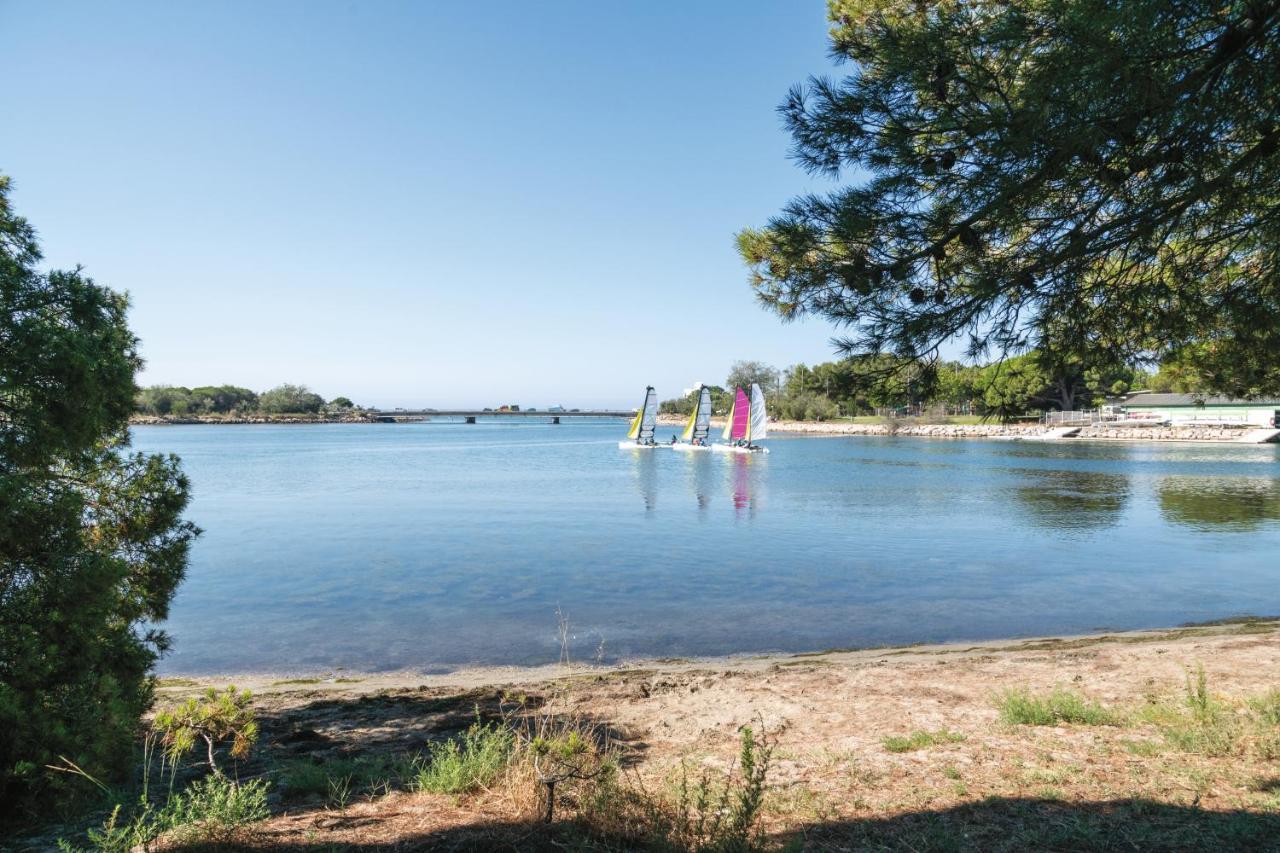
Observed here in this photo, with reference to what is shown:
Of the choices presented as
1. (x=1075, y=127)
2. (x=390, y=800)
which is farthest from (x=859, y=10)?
(x=390, y=800)

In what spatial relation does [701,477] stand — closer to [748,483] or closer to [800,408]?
[748,483]

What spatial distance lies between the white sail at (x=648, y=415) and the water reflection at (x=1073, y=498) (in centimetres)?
3567

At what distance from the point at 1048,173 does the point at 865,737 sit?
183 inches

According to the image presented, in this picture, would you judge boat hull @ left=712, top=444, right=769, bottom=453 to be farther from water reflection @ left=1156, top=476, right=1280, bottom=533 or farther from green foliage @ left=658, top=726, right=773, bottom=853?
green foliage @ left=658, top=726, right=773, bottom=853

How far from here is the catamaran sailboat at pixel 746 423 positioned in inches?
2685

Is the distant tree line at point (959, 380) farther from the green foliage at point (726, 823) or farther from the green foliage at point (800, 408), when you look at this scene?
the green foliage at point (800, 408)

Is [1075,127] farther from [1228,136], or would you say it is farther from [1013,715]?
[1013,715]

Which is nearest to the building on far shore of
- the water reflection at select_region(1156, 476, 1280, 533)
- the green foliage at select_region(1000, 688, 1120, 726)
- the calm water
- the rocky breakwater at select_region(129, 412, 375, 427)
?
the water reflection at select_region(1156, 476, 1280, 533)

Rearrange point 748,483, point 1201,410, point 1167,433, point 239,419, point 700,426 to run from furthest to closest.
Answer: point 239,419
point 1201,410
point 1167,433
point 700,426
point 748,483

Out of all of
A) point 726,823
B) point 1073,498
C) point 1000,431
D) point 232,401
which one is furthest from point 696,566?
point 232,401

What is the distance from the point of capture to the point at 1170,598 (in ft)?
48.5

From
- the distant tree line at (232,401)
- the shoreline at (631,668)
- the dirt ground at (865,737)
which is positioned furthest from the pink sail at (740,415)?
the distant tree line at (232,401)

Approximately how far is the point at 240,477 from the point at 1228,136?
172ft

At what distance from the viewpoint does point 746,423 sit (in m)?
69.4
